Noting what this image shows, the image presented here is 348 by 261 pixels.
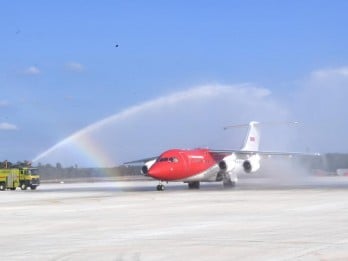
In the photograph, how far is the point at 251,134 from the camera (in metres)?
64.7

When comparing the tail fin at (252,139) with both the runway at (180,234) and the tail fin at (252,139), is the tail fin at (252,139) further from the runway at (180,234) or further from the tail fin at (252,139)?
the runway at (180,234)

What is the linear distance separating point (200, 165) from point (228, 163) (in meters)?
2.90

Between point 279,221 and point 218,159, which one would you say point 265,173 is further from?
point 279,221

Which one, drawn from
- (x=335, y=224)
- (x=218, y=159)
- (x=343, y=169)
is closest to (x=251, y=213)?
(x=335, y=224)

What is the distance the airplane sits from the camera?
4956 centimetres

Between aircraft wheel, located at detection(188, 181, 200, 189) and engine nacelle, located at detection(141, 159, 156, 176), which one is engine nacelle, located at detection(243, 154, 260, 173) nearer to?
aircraft wheel, located at detection(188, 181, 200, 189)

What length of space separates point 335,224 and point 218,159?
1416 inches

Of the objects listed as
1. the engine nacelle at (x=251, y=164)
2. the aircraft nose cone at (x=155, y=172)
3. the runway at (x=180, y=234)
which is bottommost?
the runway at (x=180, y=234)

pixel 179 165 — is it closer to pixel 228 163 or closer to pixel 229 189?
pixel 229 189

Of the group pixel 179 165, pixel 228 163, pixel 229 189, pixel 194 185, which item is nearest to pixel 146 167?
pixel 179 165

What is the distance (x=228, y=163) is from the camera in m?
53.7

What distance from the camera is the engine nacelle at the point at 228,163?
5336 centimetres

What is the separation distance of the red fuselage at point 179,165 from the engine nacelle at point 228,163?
86 cm

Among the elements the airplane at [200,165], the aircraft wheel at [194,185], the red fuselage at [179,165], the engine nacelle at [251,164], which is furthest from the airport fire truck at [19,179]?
the engine nacelle at [251,164]
